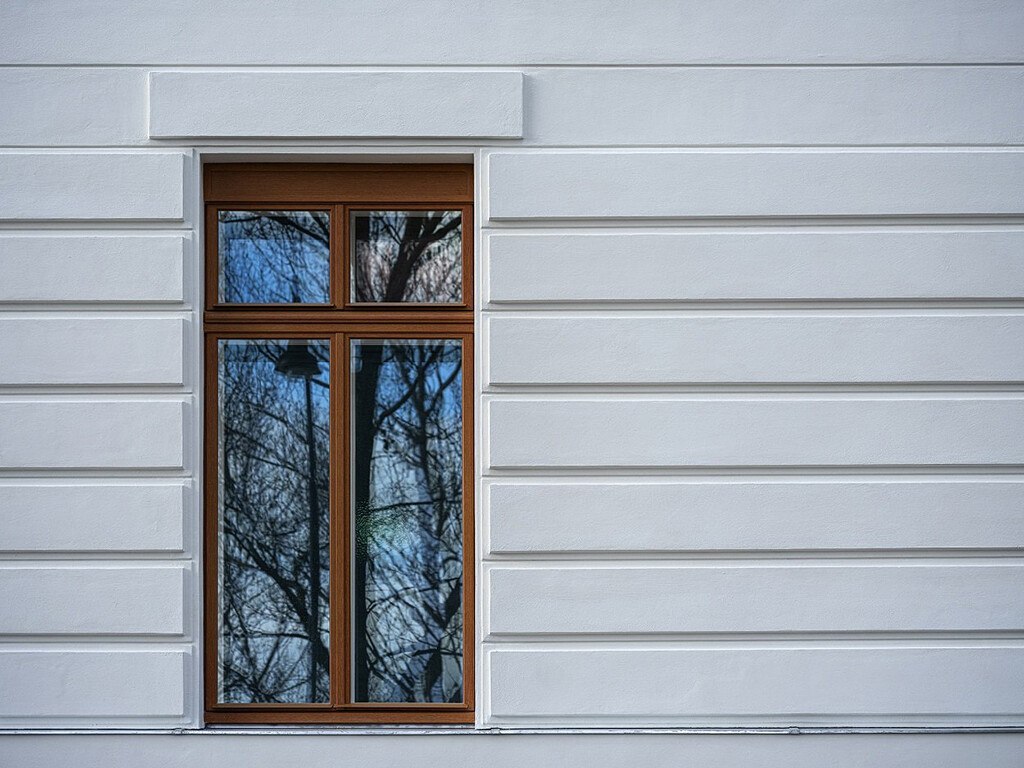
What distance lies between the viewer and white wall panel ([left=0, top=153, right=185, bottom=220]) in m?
5.18

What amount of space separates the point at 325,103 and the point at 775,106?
2113mm

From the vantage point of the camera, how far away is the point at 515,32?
5238 mm

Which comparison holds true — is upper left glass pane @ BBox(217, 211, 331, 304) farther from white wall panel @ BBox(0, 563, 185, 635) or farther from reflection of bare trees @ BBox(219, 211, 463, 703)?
white wall panel @ BBox(0, 563, 185, 635)

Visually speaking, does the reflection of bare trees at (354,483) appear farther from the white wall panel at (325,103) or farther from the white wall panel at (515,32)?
the white wall panel at (515,32)

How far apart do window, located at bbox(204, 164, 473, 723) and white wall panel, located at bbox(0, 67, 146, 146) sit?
50cm

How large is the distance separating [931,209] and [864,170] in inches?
14.2

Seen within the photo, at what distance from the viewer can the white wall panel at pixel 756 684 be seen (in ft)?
16.7

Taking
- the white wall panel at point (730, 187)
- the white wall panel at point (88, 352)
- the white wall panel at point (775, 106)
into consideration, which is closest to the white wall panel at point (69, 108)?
the white wall panel at point (88, 352)

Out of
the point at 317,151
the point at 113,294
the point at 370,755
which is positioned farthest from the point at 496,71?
the point at 370,755

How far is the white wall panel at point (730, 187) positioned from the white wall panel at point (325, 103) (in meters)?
0.30

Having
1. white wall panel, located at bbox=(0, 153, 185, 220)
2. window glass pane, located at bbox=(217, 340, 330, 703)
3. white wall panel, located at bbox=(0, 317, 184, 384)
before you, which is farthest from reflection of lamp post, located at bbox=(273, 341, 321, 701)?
white wall panel, located at bbox=(0, 153, 185, 220)

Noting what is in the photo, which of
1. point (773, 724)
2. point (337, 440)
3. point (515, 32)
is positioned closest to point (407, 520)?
point (337, 440)

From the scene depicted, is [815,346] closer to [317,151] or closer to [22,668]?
[317,151]

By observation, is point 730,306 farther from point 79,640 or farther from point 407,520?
point 79,640
